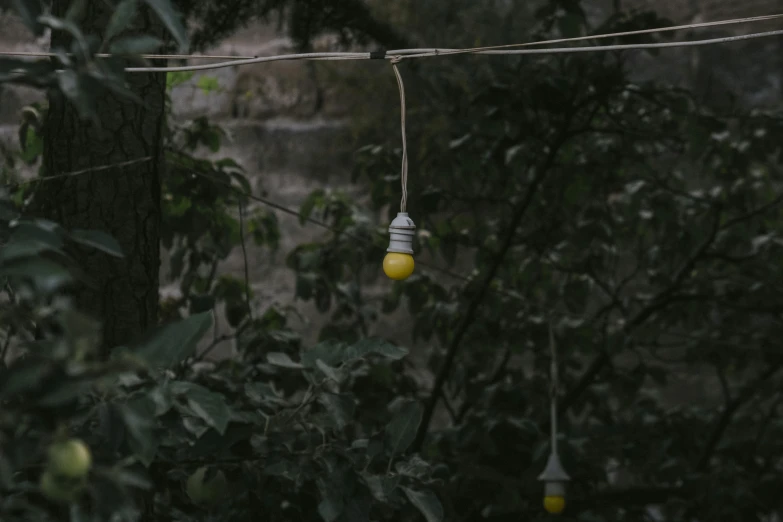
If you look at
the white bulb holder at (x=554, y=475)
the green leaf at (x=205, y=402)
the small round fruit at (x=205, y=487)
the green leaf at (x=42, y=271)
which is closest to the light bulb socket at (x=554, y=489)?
the white bulb holder at (x=554, y=475)

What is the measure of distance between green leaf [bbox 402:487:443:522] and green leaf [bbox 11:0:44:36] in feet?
1.90

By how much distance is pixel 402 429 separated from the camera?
1.02 meters

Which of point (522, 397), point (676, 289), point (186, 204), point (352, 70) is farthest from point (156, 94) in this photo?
point (352, 70)

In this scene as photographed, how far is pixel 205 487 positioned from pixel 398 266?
0.32 meters

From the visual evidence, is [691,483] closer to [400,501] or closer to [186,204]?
[400,501]

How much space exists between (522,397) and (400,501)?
2.29 feet

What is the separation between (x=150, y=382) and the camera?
816 millimetres

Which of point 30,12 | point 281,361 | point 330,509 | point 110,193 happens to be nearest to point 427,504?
point 330,509

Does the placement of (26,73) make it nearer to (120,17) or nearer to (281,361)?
(120,17)

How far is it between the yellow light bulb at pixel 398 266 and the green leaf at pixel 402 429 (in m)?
0.19

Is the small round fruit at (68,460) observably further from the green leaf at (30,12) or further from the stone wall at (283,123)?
the stone wall at (283,123)

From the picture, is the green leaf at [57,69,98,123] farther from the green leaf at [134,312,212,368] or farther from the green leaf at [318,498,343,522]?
the green leaf at [318,498,343,522]

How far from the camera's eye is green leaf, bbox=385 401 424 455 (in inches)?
39.9

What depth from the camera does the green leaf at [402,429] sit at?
101 cm
